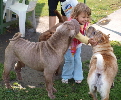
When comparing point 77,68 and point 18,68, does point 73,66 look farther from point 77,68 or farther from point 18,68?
point 18,68

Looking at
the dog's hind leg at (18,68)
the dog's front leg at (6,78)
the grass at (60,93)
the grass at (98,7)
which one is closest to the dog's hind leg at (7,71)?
the dog's front leg at (6,78)

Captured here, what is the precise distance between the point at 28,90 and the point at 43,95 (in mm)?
329

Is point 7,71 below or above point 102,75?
below

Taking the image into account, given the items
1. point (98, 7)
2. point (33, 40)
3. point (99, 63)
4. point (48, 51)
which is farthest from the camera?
point (98, 7)

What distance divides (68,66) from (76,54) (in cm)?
29

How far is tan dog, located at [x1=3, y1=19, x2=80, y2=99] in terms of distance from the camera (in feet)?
12.6

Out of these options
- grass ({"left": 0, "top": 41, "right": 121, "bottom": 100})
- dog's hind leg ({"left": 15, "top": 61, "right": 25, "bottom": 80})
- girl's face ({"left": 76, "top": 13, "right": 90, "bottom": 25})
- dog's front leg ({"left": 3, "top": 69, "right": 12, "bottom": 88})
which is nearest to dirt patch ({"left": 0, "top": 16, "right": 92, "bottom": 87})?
dog's hind leg ({"left": 15, "top": 61, "right": 25, "bottom": 80})

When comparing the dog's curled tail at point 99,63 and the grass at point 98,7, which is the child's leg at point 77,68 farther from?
the grass at point 98,7

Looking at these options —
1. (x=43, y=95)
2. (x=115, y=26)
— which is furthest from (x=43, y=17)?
(x=43, y=95)

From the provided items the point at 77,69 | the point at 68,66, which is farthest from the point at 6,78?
the point at 77,69

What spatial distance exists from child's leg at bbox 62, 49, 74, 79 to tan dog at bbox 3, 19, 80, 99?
67 cm

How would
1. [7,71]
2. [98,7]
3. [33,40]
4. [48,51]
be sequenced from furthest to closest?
[98,7] < [33,40] < [7,71] < [48,51]

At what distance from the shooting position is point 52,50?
3988 millimetres

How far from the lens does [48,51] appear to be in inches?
157
